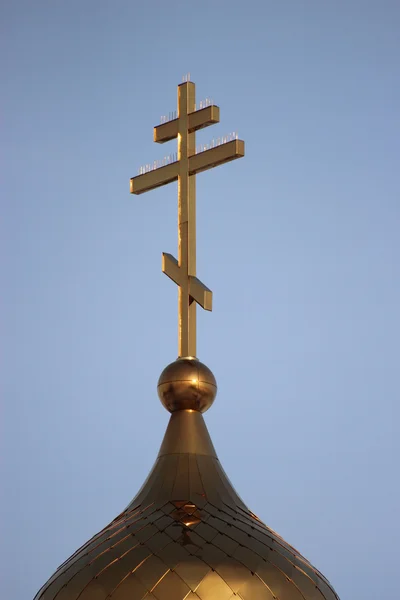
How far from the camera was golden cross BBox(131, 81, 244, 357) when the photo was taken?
619 inches

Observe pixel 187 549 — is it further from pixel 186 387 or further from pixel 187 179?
pixel 187 179

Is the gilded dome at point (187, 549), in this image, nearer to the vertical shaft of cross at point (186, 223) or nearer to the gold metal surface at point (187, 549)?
the gold metal surface at point (187, 549)

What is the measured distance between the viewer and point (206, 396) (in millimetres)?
15602

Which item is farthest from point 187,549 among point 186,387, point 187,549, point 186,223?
point 186,223

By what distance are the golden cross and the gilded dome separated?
915 mm

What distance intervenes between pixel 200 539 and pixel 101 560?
0.84 m

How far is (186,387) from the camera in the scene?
15.5 metres

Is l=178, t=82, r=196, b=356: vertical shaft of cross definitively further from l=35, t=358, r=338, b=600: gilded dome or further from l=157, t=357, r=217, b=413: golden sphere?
l=35, t=358, r=338, b=600: gilded dome

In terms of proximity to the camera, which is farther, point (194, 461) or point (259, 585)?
point (194, 461)

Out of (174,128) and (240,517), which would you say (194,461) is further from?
(174,128)

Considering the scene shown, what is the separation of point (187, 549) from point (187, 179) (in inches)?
136

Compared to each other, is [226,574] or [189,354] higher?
[189,354]

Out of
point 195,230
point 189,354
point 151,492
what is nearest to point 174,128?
point 195,230

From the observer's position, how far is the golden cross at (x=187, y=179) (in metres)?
15.7
